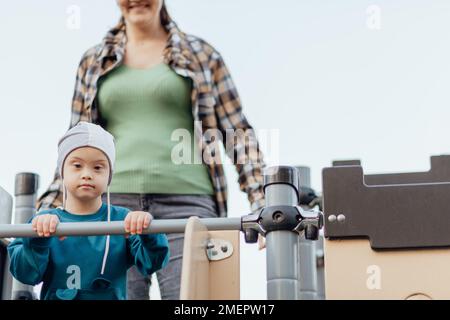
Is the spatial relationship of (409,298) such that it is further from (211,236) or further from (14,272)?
(14,272)

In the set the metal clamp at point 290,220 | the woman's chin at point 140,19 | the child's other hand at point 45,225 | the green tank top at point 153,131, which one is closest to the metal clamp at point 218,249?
the metal clamp at point 290,220

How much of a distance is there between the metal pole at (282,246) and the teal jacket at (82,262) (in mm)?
315

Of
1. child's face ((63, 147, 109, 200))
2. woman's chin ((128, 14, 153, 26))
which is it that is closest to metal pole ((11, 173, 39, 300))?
woman's chin ((128, 14, 153, 26))

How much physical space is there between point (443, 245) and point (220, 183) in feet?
2.33

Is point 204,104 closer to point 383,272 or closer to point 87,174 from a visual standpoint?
point 87,174

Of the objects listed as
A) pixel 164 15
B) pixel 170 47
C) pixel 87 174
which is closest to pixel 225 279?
pixel 87 174

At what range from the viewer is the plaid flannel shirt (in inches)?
107

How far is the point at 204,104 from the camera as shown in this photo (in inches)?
109

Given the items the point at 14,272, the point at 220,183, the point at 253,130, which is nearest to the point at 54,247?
the point at 14,272

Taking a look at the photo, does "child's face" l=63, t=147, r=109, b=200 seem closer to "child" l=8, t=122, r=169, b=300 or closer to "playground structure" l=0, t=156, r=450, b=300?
"child" l=8, t=122, r=169, b=300

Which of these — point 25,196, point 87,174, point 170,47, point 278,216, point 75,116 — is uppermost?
point 170,47

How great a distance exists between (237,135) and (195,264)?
836mm

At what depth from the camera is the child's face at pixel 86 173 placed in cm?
238
